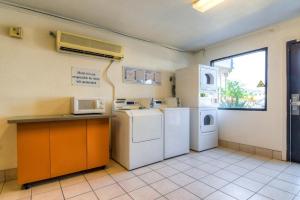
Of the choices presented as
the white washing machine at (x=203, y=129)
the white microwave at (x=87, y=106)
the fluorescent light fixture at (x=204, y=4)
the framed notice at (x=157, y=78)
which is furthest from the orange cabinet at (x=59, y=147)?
the fluorescent light fixture at (x=204, y=4)

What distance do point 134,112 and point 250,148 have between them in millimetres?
2639

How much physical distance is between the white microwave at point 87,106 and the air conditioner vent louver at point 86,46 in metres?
0.85

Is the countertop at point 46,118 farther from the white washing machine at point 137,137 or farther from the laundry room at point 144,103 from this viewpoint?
the white washing machine at point 137,137

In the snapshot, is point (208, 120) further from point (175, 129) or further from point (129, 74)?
point (129, 74)

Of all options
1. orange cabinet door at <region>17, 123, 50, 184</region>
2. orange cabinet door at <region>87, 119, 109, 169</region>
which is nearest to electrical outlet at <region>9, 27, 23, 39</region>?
orange cabinet door at <region>17, 123, 50, 184</region>

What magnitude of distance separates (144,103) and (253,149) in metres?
2.49

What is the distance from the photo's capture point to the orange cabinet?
2.07 metres

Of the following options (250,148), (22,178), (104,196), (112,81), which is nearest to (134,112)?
(112,81)

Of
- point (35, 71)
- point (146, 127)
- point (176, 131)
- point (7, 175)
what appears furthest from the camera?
point (176, 131)

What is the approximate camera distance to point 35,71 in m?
2.56

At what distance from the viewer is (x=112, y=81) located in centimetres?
328

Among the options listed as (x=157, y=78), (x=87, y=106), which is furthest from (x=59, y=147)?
(x=157, y=78)

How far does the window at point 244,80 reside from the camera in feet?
11.0

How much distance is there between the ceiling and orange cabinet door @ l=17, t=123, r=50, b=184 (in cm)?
182
